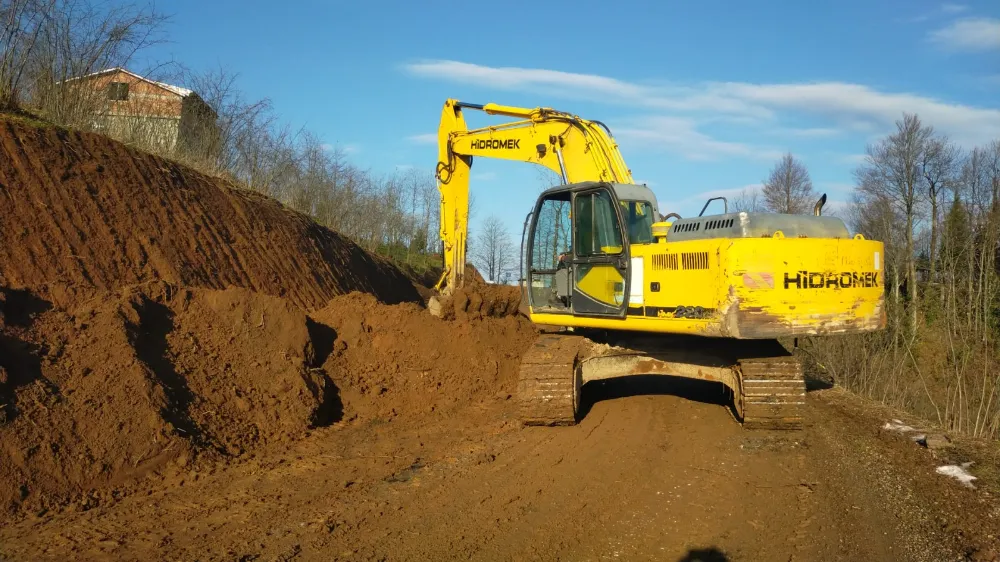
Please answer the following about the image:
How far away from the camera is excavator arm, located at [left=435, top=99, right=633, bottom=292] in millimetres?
10586

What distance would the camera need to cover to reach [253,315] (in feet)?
28.0

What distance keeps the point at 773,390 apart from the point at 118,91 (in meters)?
12.2

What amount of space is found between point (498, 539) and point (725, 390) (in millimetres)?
5307

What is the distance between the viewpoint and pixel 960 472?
601 cm

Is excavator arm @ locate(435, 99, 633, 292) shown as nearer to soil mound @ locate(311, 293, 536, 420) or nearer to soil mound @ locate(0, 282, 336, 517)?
soil mound @ locate(311, 293, 536, 420)

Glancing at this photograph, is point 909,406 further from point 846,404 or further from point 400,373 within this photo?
point 400,373

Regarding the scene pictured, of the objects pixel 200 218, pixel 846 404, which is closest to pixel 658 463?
pixel 846 404

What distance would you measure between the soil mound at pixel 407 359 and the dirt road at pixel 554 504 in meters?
1.26

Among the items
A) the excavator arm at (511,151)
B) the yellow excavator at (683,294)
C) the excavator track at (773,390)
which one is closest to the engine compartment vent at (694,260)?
the yellow excavator at (683,294)

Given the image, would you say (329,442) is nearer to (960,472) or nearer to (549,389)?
(549,389)

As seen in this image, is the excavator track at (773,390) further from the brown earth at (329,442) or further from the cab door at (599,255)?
the cab door at (599,255)

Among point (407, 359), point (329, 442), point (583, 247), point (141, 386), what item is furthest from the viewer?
point (407, 359)

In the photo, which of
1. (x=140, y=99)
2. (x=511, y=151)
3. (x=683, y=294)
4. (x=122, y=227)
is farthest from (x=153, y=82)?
(x=683, y=294)

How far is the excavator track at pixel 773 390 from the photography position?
731cm
